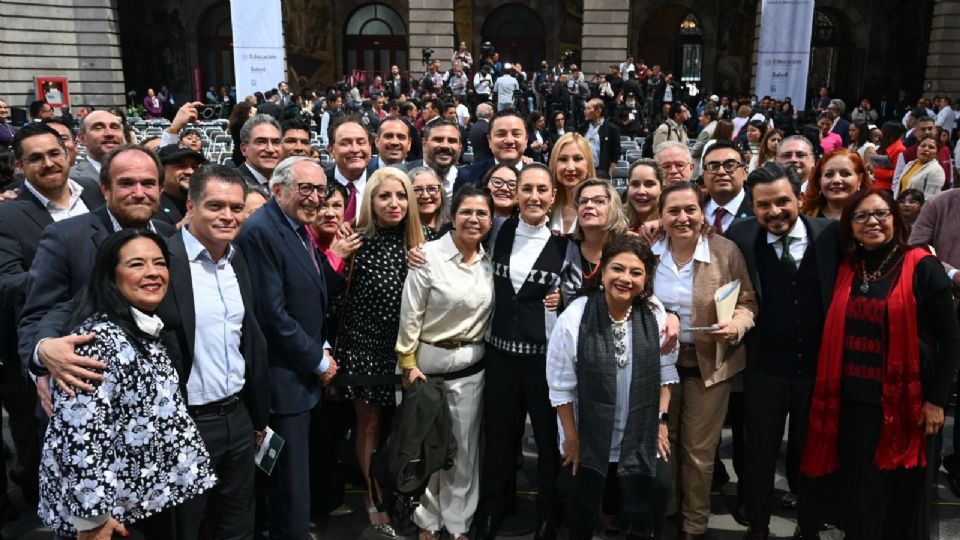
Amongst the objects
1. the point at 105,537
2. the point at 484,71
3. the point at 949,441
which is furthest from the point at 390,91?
the point at 105,537

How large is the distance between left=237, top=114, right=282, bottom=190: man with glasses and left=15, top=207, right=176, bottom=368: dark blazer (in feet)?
6.28

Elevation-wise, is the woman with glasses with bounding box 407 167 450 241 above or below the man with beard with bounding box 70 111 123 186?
below

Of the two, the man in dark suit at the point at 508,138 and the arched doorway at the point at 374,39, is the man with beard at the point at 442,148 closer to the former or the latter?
the man in dark suit at the point at 508,138

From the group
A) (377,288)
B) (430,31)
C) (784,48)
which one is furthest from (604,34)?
(377,288)

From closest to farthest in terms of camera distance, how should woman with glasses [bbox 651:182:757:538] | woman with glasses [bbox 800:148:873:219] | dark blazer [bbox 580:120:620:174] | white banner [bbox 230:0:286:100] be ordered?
1. woman with glasses [bbox 651:182:757:538]
2. woman with glasses [bbox 800:148:873:219]
3. dark blazer [bbox 580:120:620:174]
4. white banner [bbox 230:0:286:100]

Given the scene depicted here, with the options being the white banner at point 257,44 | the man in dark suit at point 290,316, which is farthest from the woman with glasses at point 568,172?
the white banner at point 257,44

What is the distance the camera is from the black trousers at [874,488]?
3598mm

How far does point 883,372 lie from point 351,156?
377 centimetres

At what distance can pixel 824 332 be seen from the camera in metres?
3.59

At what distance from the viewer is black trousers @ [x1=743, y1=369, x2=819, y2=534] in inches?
147

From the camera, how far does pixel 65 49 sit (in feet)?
82.0

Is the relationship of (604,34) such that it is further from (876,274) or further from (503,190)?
(876,274)

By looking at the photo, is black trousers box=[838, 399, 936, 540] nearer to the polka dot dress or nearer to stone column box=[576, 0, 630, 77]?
the polka dot dress

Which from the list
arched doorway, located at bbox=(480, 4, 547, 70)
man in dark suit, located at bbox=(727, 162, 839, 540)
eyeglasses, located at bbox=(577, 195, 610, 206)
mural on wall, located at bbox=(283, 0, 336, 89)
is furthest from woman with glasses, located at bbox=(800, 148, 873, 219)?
mural on wall, located at bbox=(283, 0, 336, 89)
